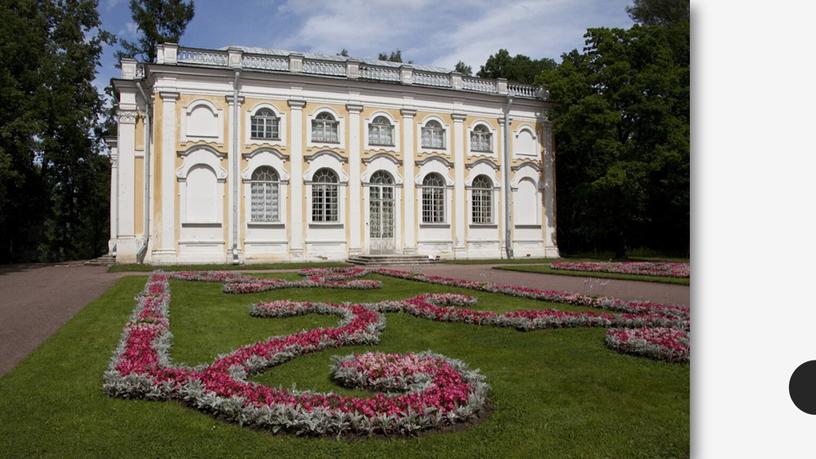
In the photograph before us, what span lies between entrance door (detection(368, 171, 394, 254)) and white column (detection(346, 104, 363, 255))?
1.90ft

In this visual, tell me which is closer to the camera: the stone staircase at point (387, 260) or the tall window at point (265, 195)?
the stone staircase at point (387, 260)

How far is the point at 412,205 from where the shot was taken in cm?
2450

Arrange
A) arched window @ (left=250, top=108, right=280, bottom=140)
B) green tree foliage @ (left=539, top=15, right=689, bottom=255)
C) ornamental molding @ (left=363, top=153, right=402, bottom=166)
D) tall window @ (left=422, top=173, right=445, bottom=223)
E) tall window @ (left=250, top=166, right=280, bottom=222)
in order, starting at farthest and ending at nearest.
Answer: tall window @ (left=422, top=173, right=445, bottom=223)
ornamental molding @ (left=363, top=153, right=402, bottom=166)
green tree foliage @ (left=539, top=15, right=689, bottom=255)
arched window @ (left=250, top=108, right=280, bottom=140)
tall window @ (left=250, top=166, right=280, bottom=222)

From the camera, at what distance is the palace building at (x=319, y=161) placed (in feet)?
70.6

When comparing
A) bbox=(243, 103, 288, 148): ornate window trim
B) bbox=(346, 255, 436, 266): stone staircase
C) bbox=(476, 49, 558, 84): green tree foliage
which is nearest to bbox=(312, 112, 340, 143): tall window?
bbox=(243, 103, 288, 148): ornate window trim

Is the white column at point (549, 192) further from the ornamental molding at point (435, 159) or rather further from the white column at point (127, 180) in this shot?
the white column at point (127, 180)

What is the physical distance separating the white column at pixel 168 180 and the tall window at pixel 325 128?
5393 millimetres

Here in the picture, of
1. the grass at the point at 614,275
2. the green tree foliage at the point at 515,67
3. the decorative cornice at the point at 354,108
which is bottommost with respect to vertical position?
the grass at the point at 614,275

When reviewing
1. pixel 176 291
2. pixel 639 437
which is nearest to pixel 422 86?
pixel 176 291

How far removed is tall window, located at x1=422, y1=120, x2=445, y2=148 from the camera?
25.2 m

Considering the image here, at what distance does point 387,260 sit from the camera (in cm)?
2205

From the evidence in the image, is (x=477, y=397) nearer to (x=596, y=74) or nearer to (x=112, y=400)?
(x=112, y=400)

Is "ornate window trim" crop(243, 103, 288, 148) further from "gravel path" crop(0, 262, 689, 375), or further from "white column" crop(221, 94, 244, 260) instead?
"gravel path" crop(0, 262, 689, 375)

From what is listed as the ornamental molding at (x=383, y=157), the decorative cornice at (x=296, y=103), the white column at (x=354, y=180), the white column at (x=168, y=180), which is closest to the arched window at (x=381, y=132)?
the ornamental molding at (x=383, y=157)
